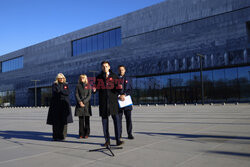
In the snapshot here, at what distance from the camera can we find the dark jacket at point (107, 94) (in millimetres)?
4949

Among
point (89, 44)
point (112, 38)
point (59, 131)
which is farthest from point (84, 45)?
point (59, 131)

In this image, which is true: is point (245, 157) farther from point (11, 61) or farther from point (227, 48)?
point (11, 61)

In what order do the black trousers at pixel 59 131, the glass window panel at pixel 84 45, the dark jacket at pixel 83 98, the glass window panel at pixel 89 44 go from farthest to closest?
1. the glass window panel at pixel 84 45
2. the glass window panel at pixel 89 44
3. the dark jacket at pixel 83 98
4. the black trousers at pixel 59 131

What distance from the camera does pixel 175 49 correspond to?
34562 mm

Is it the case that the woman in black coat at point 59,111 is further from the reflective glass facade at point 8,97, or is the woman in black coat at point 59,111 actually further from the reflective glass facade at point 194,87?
the reflective glass facade at point 8,97

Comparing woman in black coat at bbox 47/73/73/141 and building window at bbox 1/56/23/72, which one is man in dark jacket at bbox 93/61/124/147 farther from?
building window at bbox 1/56/23/72

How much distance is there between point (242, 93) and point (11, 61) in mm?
59139

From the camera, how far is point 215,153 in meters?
4.10

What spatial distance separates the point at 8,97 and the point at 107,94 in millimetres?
68112

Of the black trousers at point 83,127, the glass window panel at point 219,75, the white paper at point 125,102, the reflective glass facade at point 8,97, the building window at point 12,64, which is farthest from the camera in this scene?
the reflective glass facade at point 8,97

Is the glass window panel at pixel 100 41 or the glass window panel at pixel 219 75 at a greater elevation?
the glass window panel at pixel 100 41

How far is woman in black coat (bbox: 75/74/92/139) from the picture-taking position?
631 centimetres

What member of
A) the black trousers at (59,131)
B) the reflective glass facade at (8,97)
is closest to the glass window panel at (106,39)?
the reflective glass facade at (8,97)

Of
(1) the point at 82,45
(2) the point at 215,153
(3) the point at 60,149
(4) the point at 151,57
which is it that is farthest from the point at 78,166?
(1) the point at 82,45
